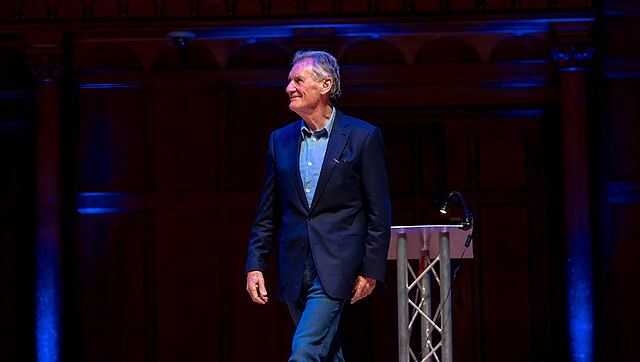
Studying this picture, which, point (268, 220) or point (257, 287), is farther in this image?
point (268, 220)

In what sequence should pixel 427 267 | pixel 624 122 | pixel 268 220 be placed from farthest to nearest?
pixel 624 122
pixel 427 267
pixel 268 220

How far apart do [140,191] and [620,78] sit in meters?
3.52

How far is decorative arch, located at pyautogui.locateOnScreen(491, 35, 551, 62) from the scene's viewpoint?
6734 mm

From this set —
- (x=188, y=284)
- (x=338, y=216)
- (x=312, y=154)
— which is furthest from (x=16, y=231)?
(x=338, y=216)

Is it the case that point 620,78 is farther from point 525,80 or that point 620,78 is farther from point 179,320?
point 179,320

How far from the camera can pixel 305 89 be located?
3.97 metres

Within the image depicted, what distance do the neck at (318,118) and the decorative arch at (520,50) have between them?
3.00 m

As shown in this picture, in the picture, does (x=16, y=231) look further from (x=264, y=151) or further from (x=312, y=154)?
(x=312, y=154)

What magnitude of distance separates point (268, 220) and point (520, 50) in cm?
335

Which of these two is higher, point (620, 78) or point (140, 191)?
point (620, 78)

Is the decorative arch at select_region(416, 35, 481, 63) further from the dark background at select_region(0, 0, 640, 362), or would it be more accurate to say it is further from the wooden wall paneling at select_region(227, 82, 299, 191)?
the wooden wall paneling at select_region(227, 82, 299, 191)

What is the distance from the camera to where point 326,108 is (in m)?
4.05

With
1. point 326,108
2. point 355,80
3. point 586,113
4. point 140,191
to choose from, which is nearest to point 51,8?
point 140,191

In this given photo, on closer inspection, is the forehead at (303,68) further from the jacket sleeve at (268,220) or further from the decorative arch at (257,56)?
the decorative arch at (257,56)
